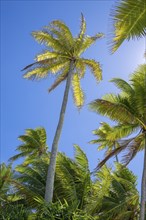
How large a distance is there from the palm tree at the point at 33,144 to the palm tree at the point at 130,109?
12.7m

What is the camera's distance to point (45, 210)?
11.9 meters

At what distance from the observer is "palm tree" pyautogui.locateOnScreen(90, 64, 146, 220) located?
18.2m

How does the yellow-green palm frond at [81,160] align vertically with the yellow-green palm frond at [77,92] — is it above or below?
below

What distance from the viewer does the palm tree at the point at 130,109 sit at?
18188 millimetres

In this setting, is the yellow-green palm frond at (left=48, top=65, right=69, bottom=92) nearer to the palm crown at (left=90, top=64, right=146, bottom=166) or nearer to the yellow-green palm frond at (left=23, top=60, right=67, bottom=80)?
the yellow-green palm frond at (left=23, top=60, right=67, bottom=80)

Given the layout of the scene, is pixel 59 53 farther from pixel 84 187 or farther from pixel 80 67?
pixel 84 187

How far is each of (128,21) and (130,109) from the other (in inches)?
422

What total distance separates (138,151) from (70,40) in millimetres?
7803

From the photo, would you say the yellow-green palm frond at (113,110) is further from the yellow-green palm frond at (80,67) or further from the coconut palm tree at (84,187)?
the yellow-green palm frond at (80,67)

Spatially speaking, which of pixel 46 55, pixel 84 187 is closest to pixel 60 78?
pixel 46 55

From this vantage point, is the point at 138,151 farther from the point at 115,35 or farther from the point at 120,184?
the point at 115,35

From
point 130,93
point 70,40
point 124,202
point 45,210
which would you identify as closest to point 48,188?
point 124,202

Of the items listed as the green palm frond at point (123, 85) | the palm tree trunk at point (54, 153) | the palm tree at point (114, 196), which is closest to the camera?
the palm tree trunk at point (54, 153)

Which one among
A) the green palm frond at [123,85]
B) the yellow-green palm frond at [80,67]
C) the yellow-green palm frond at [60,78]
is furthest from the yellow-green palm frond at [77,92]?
the green palm frond at [123,85]
